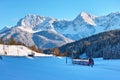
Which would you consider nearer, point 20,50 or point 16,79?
point 16,79

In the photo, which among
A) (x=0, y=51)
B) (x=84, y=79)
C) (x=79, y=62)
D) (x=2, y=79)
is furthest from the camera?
(x=0, y=51)

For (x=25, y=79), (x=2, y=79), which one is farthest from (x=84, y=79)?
(x=2, y=79)

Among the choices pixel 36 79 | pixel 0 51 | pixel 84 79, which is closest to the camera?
pixel 36 79

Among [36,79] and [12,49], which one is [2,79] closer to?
[36,79]

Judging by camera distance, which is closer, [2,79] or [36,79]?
[2,79]

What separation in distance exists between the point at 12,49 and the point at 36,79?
9141 cm

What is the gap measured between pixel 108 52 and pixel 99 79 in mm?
154962

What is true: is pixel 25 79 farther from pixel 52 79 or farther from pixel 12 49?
pixel 12 49

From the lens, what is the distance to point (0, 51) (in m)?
103

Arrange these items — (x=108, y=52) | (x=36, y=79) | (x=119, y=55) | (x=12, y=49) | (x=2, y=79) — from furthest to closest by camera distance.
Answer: (x=108, y=52)
(x=119, y=55)
(x=12, y=49)
(x=36, y=79)
(x=2, y=79)

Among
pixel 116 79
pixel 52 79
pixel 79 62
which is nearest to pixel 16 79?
pixel 52 79

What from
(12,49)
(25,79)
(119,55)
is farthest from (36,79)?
(119,55)

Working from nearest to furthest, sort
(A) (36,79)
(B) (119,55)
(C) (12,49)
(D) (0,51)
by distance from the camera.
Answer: (A) (36,79), (D) (0,51), (C) (12,49), (B) (119,55)

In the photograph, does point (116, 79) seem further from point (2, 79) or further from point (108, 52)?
point (108, 52)
